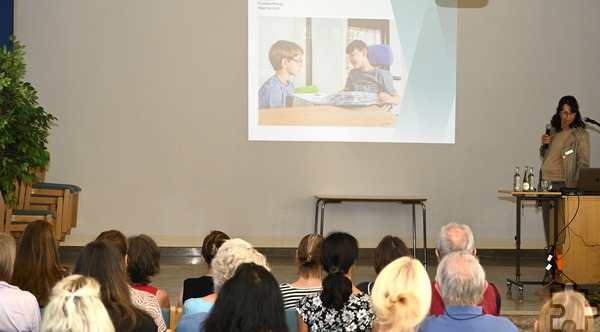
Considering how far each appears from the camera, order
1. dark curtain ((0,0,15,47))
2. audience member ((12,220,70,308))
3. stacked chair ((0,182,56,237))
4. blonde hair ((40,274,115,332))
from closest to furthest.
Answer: blonde hair ((40,274,115,332)), audience member ((12,220,70,308)), stacked chair ((0,182,56,237)), dark curtain ((0,0,15,47))

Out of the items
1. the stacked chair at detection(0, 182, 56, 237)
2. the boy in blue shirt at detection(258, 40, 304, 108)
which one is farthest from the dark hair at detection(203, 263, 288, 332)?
the boy in blue shirt at detection(258, 40, 304, 108)

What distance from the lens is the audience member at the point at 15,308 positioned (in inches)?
116

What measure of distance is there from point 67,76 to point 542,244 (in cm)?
544

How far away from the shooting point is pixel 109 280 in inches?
108

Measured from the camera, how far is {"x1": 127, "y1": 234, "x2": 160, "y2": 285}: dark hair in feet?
12.0

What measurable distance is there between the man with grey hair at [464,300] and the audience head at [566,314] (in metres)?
0.41

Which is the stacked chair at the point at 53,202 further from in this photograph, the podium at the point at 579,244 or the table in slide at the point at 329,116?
the podium at the point at 579,244

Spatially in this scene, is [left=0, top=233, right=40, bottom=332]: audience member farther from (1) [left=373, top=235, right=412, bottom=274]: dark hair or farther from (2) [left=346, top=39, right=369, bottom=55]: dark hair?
(2) [left=346, top=39, right=369, bottom=55]: dark hair

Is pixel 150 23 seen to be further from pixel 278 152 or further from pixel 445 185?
pixel 445 185

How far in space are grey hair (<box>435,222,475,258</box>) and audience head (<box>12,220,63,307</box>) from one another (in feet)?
5.72

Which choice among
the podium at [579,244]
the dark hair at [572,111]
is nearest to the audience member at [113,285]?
the podium at [579,244]

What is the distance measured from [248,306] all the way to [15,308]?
4.15ft

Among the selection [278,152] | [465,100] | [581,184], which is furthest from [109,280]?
[465,100]

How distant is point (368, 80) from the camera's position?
8.59 m
